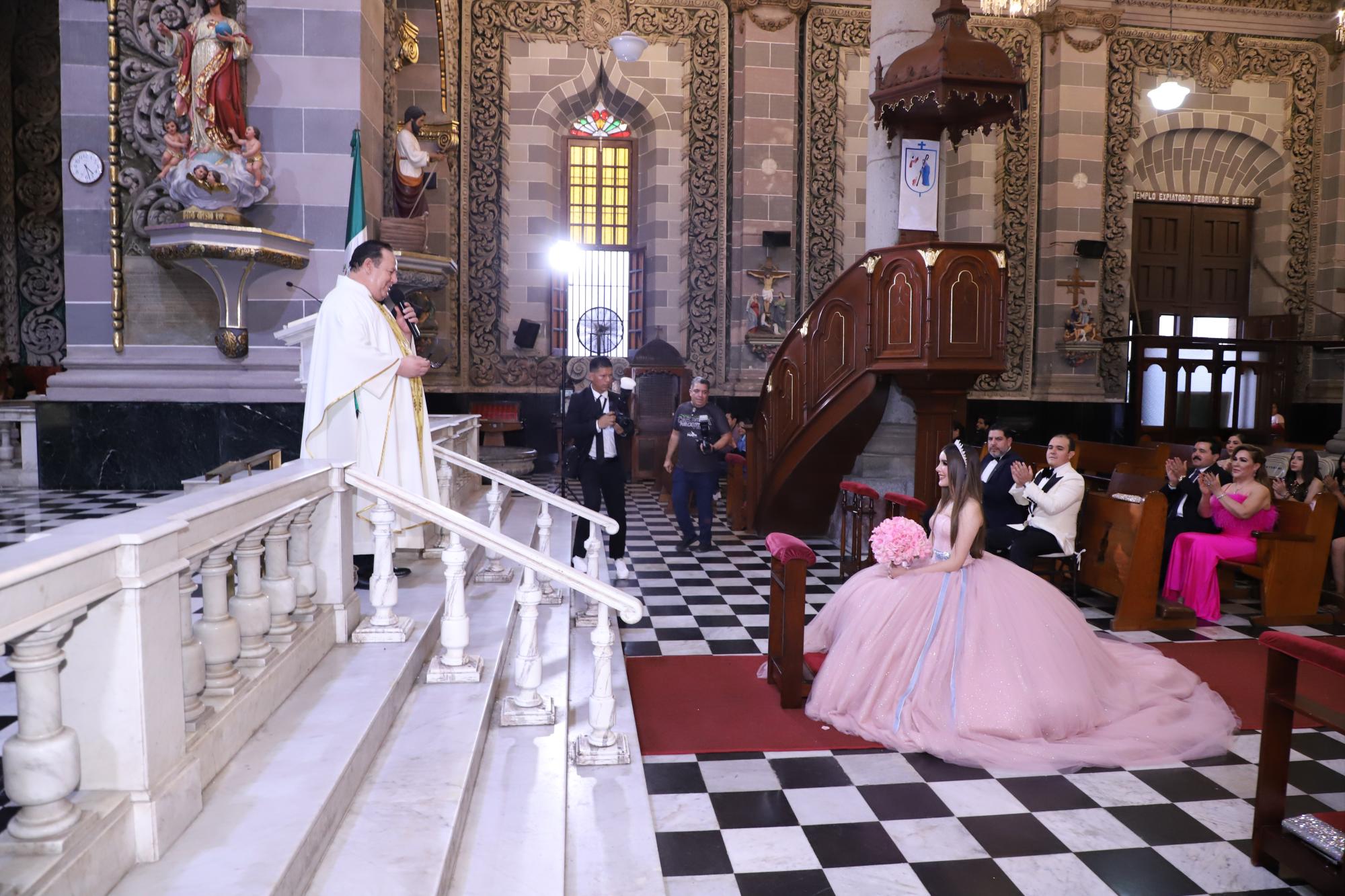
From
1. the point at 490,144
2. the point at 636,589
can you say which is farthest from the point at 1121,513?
the point at 490,144

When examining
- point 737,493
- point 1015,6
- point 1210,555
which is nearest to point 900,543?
point 1210,555

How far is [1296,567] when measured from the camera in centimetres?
652

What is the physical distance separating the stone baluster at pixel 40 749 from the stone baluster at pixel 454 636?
196cm

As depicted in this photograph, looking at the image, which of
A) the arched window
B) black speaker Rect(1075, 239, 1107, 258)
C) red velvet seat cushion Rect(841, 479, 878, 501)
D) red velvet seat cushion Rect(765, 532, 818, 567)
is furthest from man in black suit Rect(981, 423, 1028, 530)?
the arched window

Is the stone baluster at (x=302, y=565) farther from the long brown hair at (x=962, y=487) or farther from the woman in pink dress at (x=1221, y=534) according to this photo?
the woman in pink dress at (x=1221, y=534)

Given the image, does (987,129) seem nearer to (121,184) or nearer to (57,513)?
(121,184)

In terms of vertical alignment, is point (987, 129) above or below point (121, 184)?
above

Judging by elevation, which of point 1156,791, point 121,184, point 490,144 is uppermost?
point 490,144

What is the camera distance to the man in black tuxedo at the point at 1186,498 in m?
6.88

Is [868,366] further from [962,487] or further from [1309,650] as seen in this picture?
[1309,650]

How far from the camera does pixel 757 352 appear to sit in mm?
14398

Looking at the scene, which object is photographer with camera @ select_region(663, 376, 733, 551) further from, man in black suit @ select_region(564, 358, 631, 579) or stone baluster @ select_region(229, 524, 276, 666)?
stone baluster @ select_region(229, 524, 276, 666)

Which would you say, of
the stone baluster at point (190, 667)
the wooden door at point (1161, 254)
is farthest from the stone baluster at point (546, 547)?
the wooden door at point (1161, 254)

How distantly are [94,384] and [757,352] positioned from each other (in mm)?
8959
